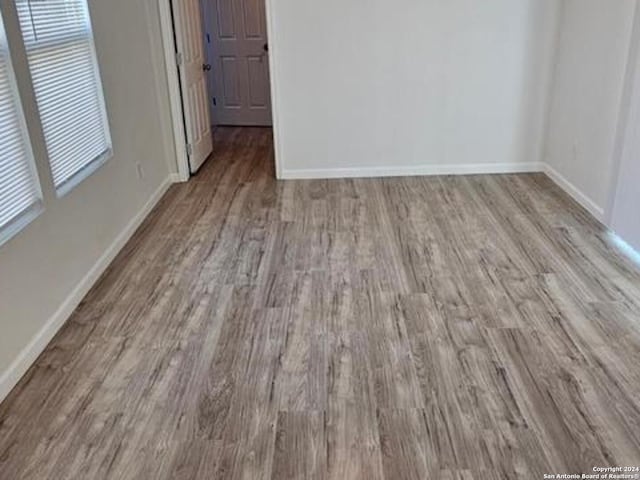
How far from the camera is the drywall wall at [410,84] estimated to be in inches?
181

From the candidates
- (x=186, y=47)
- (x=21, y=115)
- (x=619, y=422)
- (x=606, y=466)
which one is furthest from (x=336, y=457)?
(x=186, y=47)

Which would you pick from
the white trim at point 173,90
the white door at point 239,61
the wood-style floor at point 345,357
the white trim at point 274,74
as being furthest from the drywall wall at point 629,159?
the white door at point 239,61

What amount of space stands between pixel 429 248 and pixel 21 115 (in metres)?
2.34

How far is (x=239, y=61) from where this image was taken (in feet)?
22.5

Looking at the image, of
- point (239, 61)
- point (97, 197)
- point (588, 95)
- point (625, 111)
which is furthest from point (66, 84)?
point (239, 61)

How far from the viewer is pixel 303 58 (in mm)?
4719

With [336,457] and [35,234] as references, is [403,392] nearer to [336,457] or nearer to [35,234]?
[336,457]

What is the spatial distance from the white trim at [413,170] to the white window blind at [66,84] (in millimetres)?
1925

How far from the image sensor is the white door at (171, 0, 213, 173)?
15.6ft

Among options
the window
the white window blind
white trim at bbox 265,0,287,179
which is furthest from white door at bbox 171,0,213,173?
the window

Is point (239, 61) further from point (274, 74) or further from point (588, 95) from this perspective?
point (588, 95)

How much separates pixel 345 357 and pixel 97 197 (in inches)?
72.6

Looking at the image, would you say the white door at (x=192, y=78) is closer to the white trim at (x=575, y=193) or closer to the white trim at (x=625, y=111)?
the white trim at (x=575, y=193)

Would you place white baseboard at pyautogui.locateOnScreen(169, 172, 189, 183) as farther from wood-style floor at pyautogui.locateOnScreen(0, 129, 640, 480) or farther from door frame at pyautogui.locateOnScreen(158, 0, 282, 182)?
wood-style floor at pyautogui.locateOnScreen(0, 129, 640, 480)
